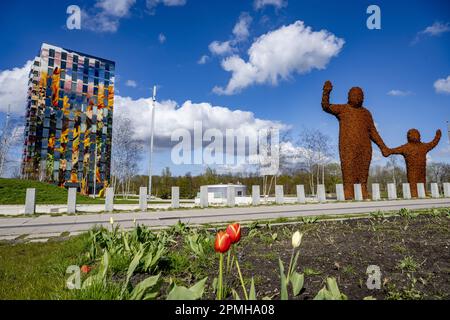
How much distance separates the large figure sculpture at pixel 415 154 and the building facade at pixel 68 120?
134ft

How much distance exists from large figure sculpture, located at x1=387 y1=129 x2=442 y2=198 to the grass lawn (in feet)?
83.2

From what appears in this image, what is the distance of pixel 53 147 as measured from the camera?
4578cm

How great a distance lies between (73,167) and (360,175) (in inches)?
1740

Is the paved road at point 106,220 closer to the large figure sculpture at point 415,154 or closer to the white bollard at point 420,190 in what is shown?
the white bollard at point 420,190

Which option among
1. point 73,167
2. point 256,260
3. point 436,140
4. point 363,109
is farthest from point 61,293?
point 73,167

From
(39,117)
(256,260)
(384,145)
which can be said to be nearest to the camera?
(256,260)

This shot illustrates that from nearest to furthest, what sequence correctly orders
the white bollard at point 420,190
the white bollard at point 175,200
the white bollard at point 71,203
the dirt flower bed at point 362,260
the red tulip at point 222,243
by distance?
the red tulip at point 222,243, the dirt flower bed at point 362,260, the white bollard at point 71,203, the white bollard at point 175,200, the white bollard at point 420,190

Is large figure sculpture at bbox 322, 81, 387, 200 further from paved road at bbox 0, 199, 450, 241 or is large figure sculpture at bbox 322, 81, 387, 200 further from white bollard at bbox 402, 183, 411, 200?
paved road at bbox 0, 199, 450, 241

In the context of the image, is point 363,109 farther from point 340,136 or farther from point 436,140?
point 436,140

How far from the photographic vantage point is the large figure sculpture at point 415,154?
2311 cm

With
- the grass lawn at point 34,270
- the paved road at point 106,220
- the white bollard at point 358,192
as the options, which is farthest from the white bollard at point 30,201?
the white bollard at point 358,192

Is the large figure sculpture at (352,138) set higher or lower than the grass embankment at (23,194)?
higher

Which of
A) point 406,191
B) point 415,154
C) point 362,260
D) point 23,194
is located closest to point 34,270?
point 362,260

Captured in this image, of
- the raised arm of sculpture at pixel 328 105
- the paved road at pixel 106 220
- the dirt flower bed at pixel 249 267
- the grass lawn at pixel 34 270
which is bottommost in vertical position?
the paved road at pixel 106 220
